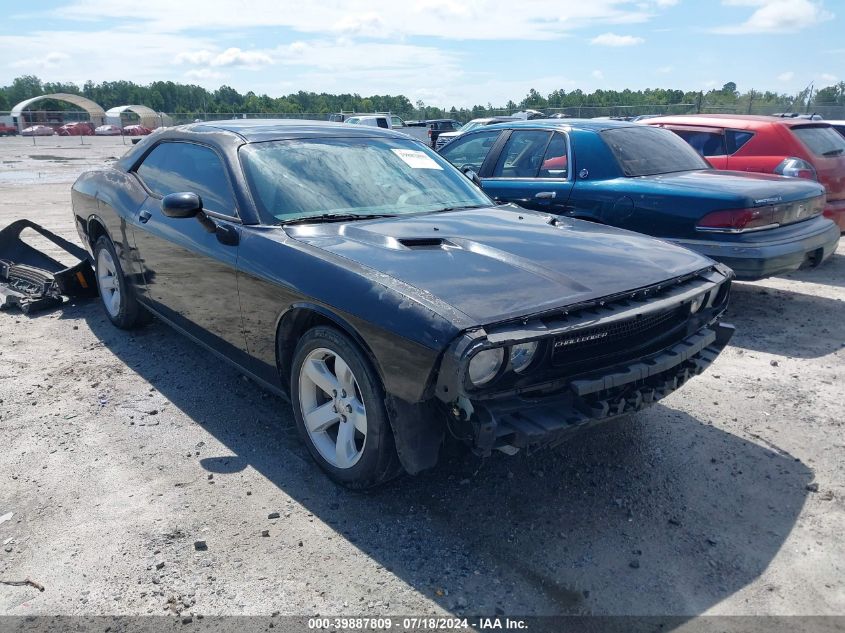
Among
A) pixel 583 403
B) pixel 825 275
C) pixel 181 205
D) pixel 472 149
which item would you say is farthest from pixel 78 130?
pixel 583 403

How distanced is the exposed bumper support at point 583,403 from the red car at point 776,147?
5.07m

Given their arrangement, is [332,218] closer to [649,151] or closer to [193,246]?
[193,246]

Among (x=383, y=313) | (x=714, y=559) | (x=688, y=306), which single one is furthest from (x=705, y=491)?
(x=383, y=313)

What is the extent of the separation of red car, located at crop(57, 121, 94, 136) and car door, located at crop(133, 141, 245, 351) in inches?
1974

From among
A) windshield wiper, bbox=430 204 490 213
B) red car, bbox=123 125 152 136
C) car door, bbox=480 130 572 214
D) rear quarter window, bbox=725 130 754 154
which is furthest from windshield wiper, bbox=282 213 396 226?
red car, bbox=123 125 152 136

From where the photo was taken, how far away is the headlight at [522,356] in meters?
2.46

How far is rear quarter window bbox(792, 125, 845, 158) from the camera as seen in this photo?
714cm

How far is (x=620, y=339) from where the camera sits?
276 centimetres

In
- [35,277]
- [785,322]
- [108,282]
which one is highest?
[108,282]

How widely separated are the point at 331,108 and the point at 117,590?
269ft

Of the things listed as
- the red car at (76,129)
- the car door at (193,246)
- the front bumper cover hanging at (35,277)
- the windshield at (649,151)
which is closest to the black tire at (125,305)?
the car door at (193,246)

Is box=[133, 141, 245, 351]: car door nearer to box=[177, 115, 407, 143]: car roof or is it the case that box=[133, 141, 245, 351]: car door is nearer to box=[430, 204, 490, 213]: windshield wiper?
box=[177, 115, 407, 143]: car roof

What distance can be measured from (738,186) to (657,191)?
67 centimetres

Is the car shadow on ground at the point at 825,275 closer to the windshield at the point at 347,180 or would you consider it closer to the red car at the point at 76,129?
the windshield at the point at 347,180
